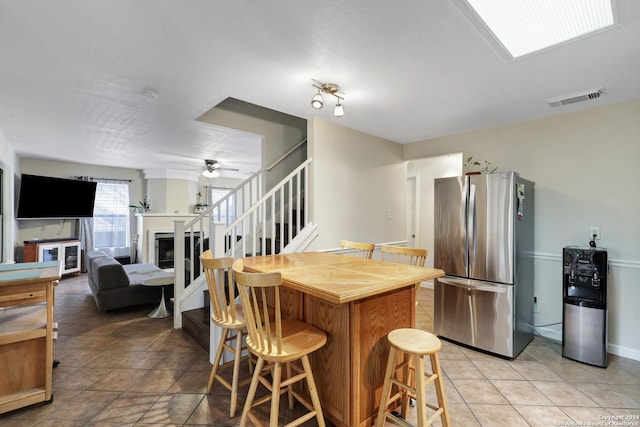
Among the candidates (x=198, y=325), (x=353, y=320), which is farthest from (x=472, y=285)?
(x=198, y=325)

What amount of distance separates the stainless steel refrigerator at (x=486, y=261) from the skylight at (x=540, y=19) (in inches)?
47.4

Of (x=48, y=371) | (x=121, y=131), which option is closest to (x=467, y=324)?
(x=48, y=371)

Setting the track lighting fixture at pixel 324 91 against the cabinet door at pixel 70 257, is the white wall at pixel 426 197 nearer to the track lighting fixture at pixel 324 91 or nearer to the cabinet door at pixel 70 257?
the track lighting fixture at pixel 324 91

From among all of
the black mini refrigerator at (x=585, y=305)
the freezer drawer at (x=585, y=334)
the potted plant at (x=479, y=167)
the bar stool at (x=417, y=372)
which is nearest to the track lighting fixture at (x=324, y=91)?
the bar stool at (x=417, y=372)

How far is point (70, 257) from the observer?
6.16 m

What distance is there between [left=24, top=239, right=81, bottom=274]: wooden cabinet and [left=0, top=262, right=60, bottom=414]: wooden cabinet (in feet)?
15.1

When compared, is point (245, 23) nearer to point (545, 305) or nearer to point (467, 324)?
point (467, 324)

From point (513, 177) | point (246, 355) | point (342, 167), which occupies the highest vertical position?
point (342, 167)

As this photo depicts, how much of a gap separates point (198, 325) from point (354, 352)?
1.97 meters

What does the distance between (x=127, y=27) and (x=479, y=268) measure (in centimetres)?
339

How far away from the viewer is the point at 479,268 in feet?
9.53

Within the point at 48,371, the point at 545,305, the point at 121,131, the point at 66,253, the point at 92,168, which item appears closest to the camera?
the point at 48,371

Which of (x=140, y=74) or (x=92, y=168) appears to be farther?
(x=92, y=168)

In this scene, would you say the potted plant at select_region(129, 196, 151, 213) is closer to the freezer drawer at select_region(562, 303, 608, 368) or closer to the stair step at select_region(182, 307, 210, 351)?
the stair step at select_region(182, 307, 210, 351)
